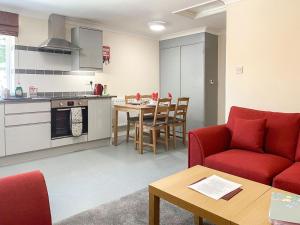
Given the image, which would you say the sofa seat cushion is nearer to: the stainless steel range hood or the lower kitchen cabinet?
the lower kitchen cabinet

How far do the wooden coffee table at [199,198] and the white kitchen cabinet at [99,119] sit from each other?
8.95 feet

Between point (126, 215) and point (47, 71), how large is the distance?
308cm

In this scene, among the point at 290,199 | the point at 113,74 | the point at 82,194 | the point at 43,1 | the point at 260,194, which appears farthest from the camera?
the point at 113,74

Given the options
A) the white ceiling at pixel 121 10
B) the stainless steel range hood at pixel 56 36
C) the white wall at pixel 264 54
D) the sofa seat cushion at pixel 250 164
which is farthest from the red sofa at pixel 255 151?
the stainless steel range hood at pixel 56 36

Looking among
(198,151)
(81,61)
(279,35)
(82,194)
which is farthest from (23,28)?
(279,35)

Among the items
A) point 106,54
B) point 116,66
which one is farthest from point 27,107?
point 116,66

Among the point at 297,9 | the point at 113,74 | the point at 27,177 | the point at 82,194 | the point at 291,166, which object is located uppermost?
the point at 297,9

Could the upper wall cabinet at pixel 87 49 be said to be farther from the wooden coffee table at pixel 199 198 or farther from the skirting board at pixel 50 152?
the wooden coffee table at pixel 199 198

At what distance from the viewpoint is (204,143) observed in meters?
2.50

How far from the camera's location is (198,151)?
2.49m

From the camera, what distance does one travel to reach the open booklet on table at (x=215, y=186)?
149 cm

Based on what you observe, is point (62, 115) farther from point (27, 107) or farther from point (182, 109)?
point (182, 109)

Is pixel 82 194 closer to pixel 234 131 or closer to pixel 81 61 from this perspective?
pixel 234 131

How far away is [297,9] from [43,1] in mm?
3272
